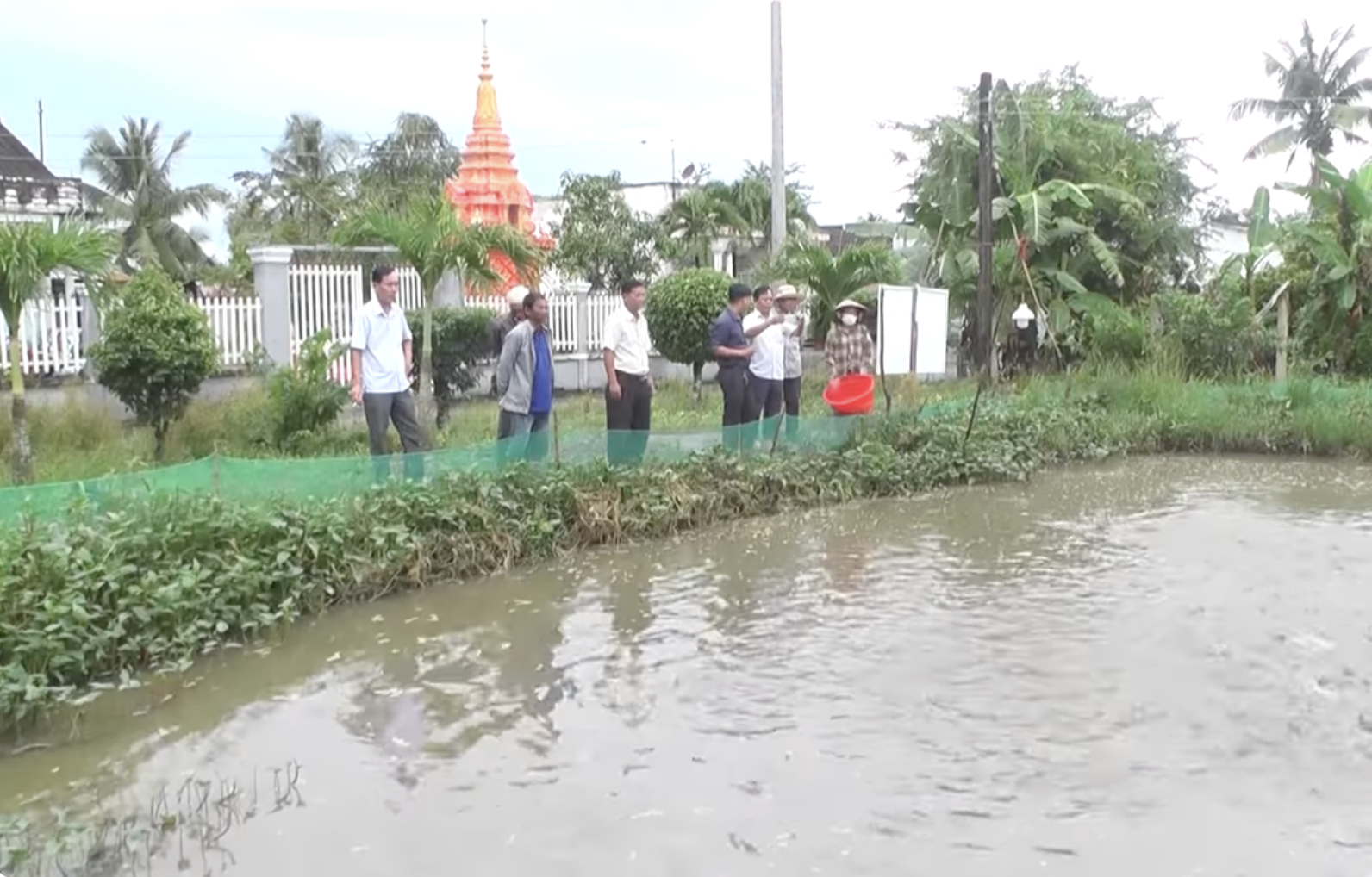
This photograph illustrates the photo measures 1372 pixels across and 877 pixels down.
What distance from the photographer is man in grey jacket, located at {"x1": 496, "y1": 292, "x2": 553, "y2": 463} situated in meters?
9.15

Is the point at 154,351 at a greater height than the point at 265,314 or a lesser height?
lesser

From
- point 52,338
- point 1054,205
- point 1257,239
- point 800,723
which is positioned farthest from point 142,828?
point 1257,239

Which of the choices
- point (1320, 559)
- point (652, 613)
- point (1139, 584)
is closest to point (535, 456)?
point (652, 613)

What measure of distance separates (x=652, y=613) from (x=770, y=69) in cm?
1323

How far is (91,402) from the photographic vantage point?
12.1 meters

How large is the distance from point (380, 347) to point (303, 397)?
2479 millimetres

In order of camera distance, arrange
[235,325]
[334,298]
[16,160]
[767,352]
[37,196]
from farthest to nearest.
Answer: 1. [16,160]
2. [37,196]
3. [334,298]
4. [235,325]
5. [767,352]

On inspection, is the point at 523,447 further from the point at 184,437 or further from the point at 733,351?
the point at 184,437

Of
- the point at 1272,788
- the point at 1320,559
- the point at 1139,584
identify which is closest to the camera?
the point at 1272,788

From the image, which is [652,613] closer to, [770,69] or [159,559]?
[159,559]

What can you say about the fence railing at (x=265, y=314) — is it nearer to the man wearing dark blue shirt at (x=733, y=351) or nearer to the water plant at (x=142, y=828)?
the man wearing dark blue shirt at (x=733, y=351)

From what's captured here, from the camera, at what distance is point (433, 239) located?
35.4 feet

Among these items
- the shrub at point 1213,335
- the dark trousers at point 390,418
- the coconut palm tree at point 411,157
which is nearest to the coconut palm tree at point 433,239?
the dark trousers at point 390,418

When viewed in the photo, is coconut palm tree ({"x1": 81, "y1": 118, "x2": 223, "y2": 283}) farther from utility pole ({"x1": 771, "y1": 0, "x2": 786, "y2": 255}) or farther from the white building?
utility pole ({"x1": 771, "y1": 0, "x2": 786, "y2": 255})
